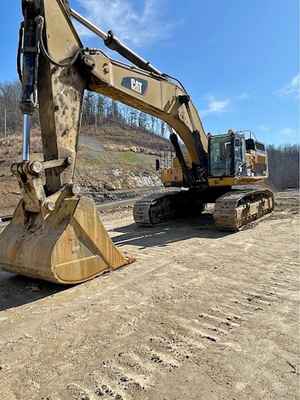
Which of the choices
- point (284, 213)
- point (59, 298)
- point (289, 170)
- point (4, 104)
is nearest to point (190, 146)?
point (284, 213)

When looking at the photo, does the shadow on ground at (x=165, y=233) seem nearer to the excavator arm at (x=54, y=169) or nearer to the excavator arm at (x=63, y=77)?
the excavator arm at (x=54, y=169)

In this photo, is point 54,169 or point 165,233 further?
point 165,233

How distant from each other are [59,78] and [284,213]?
8.46 metres

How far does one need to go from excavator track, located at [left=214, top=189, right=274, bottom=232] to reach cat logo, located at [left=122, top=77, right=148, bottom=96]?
3.19 metres

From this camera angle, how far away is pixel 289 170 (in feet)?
131

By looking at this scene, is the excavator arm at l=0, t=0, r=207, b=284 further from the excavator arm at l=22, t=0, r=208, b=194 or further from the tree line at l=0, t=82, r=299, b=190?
the tree line at l=0, t=82, r=299, b=190

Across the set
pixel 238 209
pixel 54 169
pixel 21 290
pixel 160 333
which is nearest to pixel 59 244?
pixel 21 290

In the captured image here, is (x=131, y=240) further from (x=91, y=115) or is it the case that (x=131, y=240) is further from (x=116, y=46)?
(x=91, y=115)

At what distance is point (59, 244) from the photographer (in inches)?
169

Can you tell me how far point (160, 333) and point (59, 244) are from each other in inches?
67.1

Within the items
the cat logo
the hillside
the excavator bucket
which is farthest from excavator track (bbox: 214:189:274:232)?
the hillside

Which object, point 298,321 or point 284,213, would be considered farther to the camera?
point 284,213

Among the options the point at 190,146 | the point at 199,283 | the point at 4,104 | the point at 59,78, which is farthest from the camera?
the point at 4,104

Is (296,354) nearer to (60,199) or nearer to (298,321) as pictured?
(298,321)
